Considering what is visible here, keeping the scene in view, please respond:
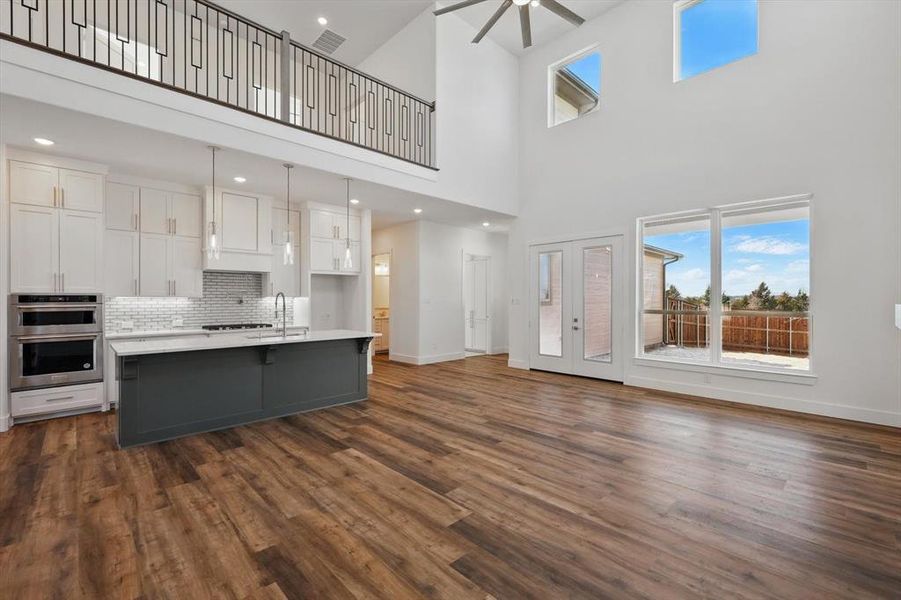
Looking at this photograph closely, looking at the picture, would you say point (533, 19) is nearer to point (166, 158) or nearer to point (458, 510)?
point (166, 158)

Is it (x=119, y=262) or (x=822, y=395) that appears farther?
(x=119, y=262)

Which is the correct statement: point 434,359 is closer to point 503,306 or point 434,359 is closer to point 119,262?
point 503,306

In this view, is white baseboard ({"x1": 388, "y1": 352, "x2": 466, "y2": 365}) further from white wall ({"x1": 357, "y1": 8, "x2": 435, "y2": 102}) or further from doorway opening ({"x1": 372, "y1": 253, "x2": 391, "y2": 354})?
white wall ({"x1": 357, "y1": 8, "x2": 435, "y2": 102})

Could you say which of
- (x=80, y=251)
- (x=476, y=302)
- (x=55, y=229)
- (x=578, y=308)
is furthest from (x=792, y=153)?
(x=55, y=229)

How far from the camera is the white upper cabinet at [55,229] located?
4.36 metres

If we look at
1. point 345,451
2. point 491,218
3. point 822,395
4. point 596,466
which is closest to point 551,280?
point 491,218

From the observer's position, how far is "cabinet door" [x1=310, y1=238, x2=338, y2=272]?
673 centimetres

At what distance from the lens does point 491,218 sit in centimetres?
793

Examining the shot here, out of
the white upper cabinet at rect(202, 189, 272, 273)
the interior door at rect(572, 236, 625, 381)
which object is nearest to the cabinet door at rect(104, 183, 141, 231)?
the white upper cabinet at rect(202, 189, 272, 273)

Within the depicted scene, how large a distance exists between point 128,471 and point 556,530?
322 centimetres

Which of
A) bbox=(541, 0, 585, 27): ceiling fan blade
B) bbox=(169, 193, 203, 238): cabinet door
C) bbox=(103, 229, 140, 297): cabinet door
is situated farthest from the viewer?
bbox=(169, 193, 203, 238): cabinet door

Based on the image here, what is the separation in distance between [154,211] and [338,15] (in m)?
4.28

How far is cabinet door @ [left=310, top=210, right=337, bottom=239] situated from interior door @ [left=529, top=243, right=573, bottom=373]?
362 centimetres

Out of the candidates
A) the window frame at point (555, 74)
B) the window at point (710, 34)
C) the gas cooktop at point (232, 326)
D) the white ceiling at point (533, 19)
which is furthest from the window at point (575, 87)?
the gas cooktop at point (232, 326)
